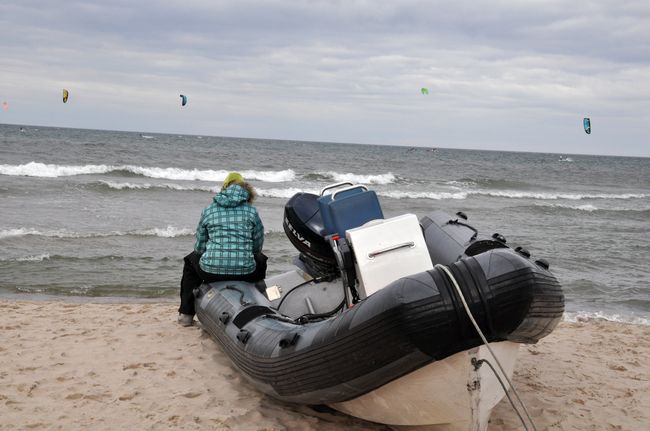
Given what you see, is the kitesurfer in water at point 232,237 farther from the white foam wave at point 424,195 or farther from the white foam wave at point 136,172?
the white foam wave at point 136,172

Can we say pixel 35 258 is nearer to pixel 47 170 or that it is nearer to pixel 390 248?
pixel 390 248

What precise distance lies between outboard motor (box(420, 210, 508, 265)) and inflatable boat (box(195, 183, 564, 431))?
191mm

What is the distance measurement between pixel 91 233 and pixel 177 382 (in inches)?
288

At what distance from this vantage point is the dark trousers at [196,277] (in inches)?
207

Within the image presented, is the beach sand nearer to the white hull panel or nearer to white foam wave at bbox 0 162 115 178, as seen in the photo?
the white hull panel

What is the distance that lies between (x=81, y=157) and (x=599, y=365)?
27.6 m

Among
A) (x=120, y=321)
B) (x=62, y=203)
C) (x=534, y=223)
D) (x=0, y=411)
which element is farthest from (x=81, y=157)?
(x=0, y=411)

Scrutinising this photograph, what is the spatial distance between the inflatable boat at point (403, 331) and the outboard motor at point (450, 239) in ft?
0.63

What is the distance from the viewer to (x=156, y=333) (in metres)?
5.61

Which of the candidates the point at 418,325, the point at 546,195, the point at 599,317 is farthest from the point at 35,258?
the point at 546,195

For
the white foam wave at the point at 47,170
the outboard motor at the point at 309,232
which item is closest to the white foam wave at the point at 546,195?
the white foam wave at the point at 47,170

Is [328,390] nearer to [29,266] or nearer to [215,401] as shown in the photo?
[215,401]

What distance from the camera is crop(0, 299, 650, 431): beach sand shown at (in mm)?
3896

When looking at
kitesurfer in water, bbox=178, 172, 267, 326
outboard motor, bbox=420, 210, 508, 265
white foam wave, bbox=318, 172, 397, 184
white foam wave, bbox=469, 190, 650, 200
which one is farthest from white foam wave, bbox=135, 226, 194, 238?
white foam wave, bbox=318, 172, 397, 184
